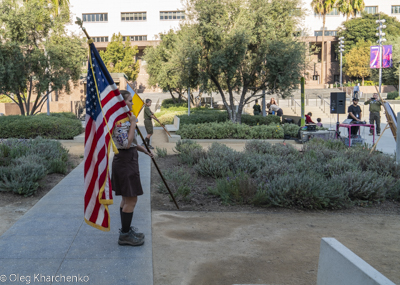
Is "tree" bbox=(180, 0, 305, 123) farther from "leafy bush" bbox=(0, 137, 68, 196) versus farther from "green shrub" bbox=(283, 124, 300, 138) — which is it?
"leafy bush" bbox=(0, 137, 68, 196)

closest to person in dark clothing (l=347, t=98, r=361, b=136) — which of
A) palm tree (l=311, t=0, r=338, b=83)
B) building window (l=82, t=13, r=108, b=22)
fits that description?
palm tree (l=311, t=0, r=338, b=83)

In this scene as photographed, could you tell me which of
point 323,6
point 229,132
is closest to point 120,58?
point 323,6

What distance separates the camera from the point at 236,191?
23.4ft

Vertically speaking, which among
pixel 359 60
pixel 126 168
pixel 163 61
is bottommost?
pixel 126 168

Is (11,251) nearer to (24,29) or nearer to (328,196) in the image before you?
(328,196)

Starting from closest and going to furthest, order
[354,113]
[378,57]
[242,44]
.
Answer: [354,113]
[242,44]
[378,57]

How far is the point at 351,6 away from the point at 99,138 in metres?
68.6

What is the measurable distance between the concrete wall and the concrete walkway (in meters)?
1.73

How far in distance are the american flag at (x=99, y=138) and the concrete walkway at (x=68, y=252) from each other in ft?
1.43

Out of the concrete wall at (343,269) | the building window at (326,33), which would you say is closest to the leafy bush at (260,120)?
the concrete wall at (343,269)

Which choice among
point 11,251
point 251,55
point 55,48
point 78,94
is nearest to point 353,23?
point 78,94

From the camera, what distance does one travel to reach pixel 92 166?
4336 mm

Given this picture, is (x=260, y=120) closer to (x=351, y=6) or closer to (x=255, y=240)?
(x=255, y=240)

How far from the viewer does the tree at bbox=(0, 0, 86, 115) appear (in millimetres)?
17750
